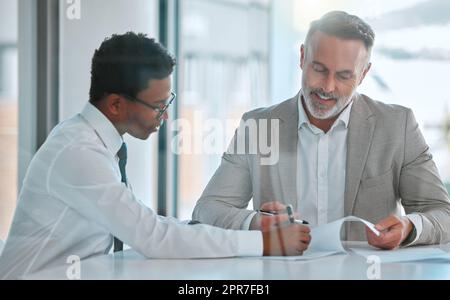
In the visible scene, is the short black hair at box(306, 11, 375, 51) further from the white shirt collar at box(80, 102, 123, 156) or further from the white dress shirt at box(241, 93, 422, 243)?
the white shirt collar at box(80, 102, 123, 156)

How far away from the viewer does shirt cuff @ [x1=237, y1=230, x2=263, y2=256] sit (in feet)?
4.14

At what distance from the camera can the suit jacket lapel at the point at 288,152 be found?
55.6 inches

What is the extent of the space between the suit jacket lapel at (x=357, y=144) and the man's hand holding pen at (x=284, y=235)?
150 millimetres

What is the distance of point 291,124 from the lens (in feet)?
4.73

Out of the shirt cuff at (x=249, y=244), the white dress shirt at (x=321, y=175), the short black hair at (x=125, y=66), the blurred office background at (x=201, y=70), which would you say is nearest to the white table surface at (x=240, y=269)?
the shirt cuff at (x=249, y=244)

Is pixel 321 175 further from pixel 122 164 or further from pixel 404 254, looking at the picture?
pixel 122 164

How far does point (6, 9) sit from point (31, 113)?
0.26 m

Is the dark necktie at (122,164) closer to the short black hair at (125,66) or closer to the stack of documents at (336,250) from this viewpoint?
the short black hair at (125,66)

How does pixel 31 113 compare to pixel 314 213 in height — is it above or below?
above

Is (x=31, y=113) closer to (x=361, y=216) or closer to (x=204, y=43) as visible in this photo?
(x=204, y=43)

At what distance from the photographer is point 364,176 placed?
1425 millimetres

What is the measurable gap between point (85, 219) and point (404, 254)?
69cm

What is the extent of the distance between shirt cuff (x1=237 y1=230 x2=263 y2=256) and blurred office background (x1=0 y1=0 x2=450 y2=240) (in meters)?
0.22
